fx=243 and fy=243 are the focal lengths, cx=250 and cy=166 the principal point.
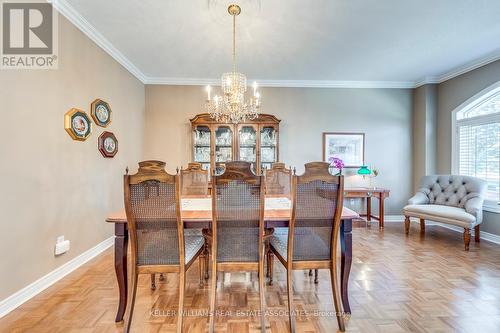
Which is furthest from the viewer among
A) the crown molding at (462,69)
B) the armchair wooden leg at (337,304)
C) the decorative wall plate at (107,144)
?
the crown molding at (462,69)

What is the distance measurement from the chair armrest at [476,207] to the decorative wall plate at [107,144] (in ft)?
15.8

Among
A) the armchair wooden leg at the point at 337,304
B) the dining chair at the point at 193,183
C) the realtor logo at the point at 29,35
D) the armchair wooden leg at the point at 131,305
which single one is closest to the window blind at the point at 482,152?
Answer: the armchair wooden leg at the point at 337,304

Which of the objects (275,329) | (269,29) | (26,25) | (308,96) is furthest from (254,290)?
(308,96)

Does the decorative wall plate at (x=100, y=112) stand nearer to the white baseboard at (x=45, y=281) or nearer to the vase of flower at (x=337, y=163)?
the white baseboard at (x=45, y=281)

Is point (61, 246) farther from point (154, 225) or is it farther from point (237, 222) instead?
point (237, 222)

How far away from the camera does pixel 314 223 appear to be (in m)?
1.67

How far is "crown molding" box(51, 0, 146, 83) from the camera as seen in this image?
7.70 ft

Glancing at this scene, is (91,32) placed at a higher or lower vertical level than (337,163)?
higher

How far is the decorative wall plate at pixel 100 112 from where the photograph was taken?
291cm

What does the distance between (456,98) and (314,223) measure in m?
4.07

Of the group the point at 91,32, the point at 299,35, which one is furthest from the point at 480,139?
the point at 91,32

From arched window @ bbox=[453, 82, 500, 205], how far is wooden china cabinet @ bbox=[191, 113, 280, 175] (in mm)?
2997

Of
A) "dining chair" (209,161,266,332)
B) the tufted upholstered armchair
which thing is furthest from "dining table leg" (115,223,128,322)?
the tufted upholstered armchair

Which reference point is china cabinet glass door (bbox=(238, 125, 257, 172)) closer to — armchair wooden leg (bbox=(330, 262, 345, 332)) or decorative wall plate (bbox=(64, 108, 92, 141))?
decorative wall plate (bbox=(64, 108, 92, 141))
